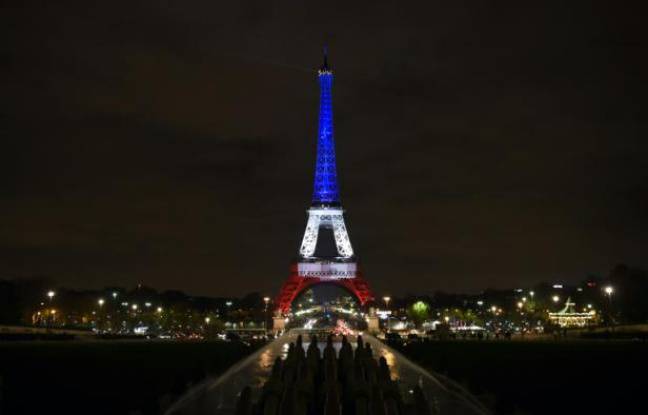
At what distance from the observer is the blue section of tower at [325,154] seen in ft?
420

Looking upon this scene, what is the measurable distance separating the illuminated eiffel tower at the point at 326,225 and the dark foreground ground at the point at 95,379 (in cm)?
8213

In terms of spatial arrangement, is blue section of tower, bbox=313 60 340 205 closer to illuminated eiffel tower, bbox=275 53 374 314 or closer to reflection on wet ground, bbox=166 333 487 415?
illuminated eiffel tower, bbox=275 53 374 314

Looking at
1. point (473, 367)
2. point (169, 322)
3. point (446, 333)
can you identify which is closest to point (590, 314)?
point (446, 333)

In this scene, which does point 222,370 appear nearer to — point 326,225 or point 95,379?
point 95,379

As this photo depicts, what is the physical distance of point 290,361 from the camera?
17.3m

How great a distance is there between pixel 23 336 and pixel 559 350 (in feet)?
135

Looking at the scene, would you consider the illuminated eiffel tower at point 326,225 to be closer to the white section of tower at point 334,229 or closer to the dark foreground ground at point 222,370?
the white section of tower at point 334,229

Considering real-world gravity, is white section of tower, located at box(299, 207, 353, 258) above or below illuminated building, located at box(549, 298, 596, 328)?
above

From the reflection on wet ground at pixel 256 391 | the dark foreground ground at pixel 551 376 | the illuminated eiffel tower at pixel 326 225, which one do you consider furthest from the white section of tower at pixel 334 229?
the reflection on wet ground at pixel 256 391

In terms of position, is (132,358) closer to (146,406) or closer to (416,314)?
(146,406)

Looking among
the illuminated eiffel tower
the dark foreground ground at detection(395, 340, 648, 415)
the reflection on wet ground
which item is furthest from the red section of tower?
the reflection on wet ground

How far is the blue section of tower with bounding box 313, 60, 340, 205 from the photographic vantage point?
12812cm

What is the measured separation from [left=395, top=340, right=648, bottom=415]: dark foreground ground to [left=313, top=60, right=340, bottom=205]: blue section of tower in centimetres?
8542

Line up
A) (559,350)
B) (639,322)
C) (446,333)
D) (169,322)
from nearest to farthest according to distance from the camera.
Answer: (559,350) → (446,333) → (639,322) → (169,322)
